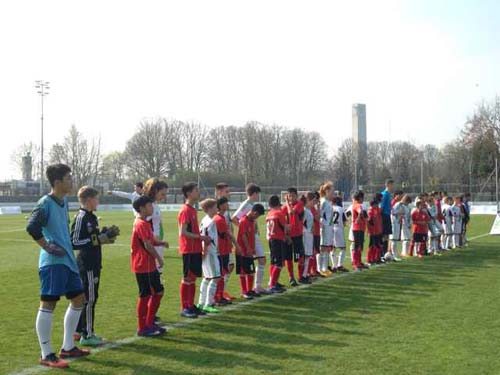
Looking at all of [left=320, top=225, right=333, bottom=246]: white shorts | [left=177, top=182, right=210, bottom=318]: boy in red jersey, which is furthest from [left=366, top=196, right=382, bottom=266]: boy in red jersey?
[left=177, top=182, right=210, bottom=318]: boy in red jersey

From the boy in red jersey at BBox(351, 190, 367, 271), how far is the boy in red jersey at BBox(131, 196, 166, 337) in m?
7.33

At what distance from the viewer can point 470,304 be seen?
903 centimetres

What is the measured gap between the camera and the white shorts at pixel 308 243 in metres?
12.0

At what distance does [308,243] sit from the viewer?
1199 cm

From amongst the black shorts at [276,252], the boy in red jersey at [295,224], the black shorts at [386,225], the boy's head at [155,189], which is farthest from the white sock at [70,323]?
the black shorts at [386,225]

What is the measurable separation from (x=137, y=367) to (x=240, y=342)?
142 cm

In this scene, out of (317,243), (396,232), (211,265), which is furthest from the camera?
(396,232)

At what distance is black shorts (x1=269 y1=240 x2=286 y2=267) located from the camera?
10645 millimetres

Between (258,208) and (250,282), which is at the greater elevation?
(258,208)

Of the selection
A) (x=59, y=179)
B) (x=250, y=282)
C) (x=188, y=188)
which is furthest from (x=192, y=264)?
(x=59, y=179)

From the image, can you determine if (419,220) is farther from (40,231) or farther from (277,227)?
(40,231)

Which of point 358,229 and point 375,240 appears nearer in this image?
point 358,229

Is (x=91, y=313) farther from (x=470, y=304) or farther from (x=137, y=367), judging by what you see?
(x=470, y=304)

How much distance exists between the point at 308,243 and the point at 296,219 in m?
0.59
